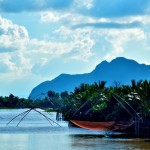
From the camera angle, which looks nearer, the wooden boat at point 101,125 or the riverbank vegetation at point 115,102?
the wooden boat at point 101,125

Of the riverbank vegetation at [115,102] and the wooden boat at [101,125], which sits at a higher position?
the riverbank vegetation at [115,102]

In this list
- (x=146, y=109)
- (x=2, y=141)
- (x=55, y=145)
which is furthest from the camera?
(x=146, y=109)

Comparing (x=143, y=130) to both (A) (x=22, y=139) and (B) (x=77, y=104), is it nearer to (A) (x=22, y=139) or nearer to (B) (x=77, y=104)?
(A) (x=22, y=139)

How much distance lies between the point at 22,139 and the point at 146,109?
436 inches

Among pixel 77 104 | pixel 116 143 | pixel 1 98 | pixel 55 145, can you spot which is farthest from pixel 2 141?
pixel 1 98

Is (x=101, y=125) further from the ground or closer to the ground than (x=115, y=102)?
closer to the ground

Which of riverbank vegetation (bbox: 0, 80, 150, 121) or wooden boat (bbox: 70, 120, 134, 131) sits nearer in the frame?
wooden boat (bbox: 70, 120, 134, 131)

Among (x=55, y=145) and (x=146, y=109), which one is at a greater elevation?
(x=146, y=109)

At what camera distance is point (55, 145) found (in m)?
36.0

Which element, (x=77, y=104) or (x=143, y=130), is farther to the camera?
(x=77, y=104)

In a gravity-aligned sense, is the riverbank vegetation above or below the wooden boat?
above

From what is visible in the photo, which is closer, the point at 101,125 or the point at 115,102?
the point at 101,125

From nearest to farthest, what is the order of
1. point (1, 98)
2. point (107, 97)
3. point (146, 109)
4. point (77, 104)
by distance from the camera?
point (146, 109) < point (107, 97) < point (77, 104) < point (1, 98)

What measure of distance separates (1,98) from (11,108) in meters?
26.1
